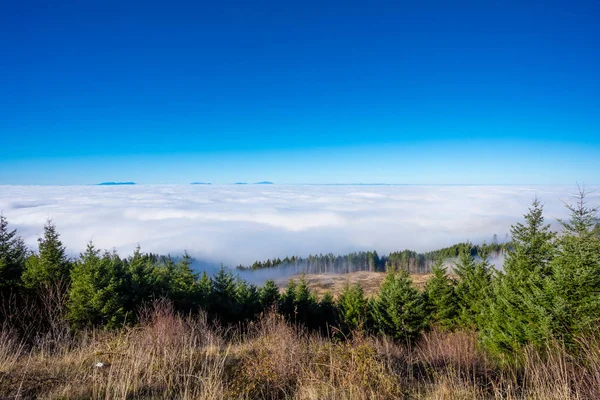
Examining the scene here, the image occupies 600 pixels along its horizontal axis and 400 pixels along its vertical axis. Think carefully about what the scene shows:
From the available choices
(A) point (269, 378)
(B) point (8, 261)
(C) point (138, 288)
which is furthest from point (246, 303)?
(A) point (269, 378)

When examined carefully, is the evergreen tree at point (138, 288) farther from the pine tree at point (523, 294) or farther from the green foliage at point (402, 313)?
the pine tree at point (523, 294)

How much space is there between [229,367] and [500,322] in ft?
61.1

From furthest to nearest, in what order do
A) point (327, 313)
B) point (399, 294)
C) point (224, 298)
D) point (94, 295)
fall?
1. point (327, 313)
2. point (224, 298)
3. point (399, 294)
4. point (94, 295)

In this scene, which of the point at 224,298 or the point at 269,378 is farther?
the point at 224,298

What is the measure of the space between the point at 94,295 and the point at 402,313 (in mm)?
27781

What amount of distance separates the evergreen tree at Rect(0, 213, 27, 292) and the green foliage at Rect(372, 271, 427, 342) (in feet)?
106

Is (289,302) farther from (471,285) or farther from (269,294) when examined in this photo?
(471,285)

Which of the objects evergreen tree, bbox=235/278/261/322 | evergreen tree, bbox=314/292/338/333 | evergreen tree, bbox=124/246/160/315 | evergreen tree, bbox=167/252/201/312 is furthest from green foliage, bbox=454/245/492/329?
evergreen tree, bbox=124/246/160/315

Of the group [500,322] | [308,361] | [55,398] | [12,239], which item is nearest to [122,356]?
[55,398]

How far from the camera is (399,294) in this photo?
28.5 m

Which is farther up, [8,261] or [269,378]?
[269,378]

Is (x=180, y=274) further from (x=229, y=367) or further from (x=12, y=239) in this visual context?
(x=229, y=367)

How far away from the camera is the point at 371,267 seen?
140 meters

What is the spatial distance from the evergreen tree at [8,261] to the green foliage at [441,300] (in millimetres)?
37275
